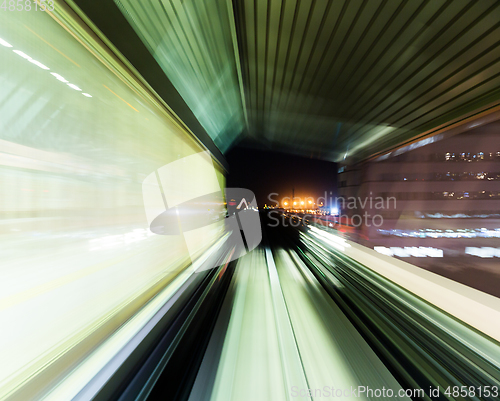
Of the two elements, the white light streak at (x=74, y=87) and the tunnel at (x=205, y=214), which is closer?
the tunnel at (x=205, y=214)

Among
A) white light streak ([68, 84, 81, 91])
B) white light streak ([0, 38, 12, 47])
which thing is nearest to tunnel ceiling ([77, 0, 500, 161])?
white light streak ([68, 84, 81, 91])

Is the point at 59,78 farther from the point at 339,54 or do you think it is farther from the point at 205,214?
the point at 205,214

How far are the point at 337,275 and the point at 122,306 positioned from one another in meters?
3.33

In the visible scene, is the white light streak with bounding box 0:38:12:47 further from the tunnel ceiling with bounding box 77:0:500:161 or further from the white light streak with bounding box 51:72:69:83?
the tunnel ceiling with bounding box 77:0:500:161

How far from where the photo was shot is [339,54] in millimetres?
3398

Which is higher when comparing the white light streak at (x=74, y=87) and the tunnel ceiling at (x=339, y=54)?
the tunnel ceiling at (x=339, y=54)

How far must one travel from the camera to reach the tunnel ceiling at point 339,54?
2.42 meters

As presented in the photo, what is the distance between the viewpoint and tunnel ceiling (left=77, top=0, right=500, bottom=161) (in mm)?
2422

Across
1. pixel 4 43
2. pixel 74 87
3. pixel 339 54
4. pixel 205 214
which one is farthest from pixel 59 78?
pixel 205 214

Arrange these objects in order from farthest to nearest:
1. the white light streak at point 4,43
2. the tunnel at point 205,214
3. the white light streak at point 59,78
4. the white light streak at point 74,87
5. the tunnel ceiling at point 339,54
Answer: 1. the tunnel ceiling at point 339,54
2. the white light streak at point 74,87
3. the white light streak at point 59,78
4. the tunnel at point 205,214
5. the white light streak at point 4,43

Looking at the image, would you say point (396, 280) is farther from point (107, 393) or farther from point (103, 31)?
point (103, 31)

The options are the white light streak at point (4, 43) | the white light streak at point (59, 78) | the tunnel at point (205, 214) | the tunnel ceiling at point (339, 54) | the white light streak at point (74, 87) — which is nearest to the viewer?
the white light streak at point (4, 43)

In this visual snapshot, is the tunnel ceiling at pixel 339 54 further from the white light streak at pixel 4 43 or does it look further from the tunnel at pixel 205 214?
the white light streak at pixel 4 43

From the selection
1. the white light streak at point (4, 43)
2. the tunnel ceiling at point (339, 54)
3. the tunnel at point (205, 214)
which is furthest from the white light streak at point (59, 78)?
the tunnel ceiling at point (339, 54)
